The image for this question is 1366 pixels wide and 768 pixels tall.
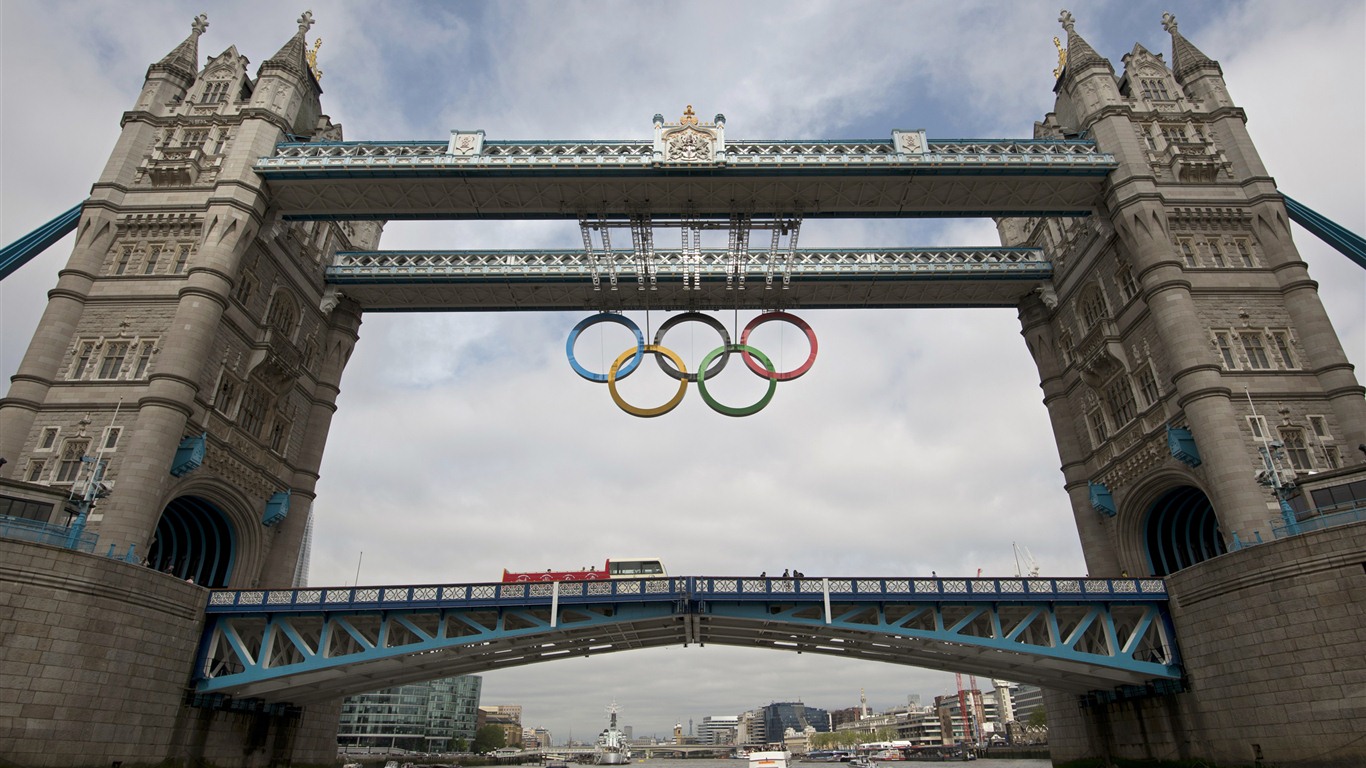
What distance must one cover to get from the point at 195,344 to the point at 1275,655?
45221 millimetres

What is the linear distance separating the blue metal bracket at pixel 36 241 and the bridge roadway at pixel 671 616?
19800 mm

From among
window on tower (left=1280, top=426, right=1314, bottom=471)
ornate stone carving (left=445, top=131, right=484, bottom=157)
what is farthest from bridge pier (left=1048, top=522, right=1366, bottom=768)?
ornate stone carving (left=445, top=131, right=484, bottom=157)

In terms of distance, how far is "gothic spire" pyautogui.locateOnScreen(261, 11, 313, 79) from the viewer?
1760 inches

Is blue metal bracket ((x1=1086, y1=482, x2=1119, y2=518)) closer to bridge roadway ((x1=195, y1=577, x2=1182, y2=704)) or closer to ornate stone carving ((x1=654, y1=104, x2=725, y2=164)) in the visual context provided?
bridge roadway ((x1=195, y1=577, x2=1182, y2=704))

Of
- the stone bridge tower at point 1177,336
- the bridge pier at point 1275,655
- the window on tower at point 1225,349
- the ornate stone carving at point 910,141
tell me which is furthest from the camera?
the ornate stone carving at point 910,141

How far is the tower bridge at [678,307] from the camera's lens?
28.4 metres

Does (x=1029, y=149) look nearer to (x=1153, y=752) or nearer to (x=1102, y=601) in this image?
(x=1102, y=601)

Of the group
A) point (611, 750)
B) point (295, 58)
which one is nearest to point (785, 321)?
point (295, 58)

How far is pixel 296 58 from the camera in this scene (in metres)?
45.4

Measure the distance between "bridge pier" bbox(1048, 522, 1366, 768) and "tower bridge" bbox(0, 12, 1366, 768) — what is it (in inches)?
→ 4.6

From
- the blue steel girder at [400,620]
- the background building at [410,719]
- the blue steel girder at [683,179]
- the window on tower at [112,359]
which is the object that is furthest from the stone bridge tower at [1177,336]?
the background building at [410,719]

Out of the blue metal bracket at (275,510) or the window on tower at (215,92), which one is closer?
the blue metal bracket at (275,510)

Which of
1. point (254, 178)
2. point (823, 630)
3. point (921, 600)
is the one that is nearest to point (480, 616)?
point (823, 630)

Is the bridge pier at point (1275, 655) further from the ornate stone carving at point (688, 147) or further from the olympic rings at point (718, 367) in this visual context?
the ornate stone carving at point (688, 147)
